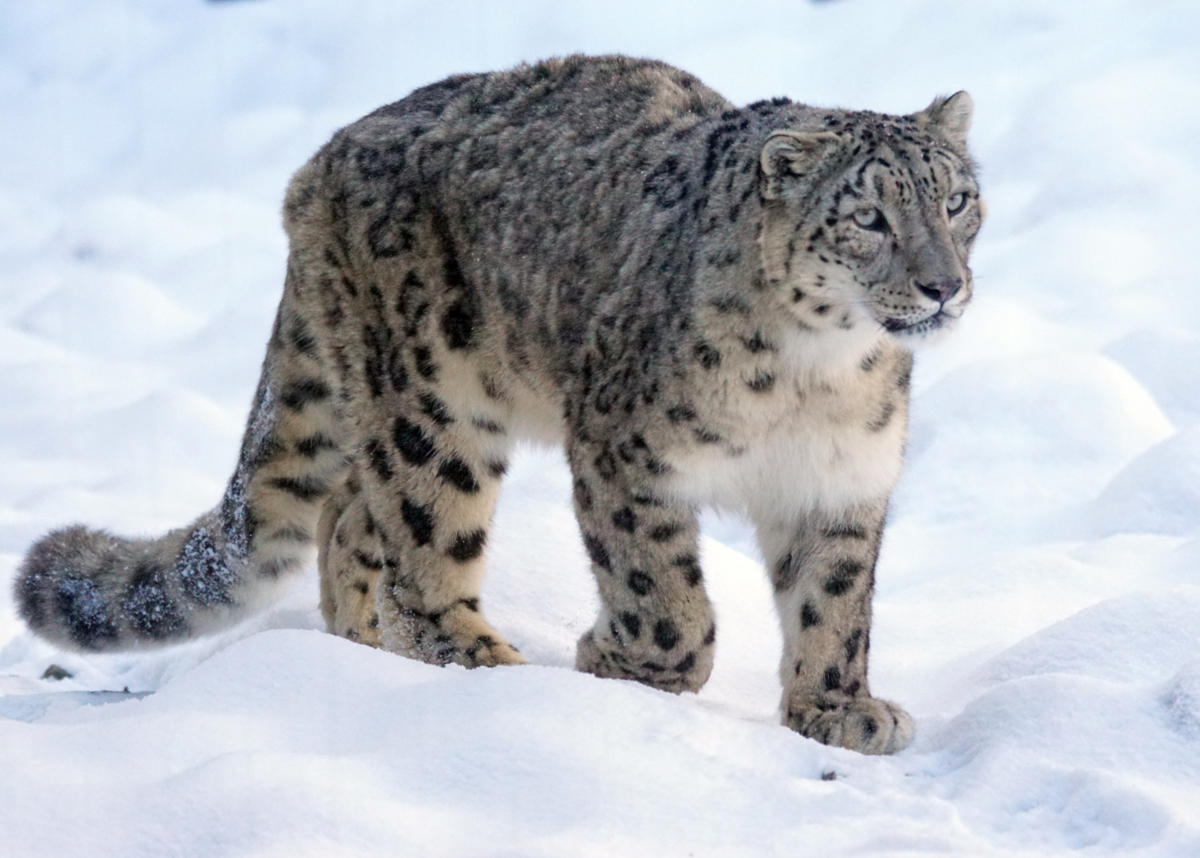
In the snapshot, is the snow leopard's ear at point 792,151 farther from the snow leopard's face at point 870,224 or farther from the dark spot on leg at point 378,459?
the dark spot on leg at point 378,459

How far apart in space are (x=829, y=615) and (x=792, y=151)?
4.33 ft

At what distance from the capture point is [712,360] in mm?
4414

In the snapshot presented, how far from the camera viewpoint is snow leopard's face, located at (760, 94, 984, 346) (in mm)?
4109

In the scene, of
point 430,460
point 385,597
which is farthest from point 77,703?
point 430,460

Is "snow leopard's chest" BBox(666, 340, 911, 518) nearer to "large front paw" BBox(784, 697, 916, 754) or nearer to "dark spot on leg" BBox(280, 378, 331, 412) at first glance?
"large front paw" BBox(784, 697, 916, 754)

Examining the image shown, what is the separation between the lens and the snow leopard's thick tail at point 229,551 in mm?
5785

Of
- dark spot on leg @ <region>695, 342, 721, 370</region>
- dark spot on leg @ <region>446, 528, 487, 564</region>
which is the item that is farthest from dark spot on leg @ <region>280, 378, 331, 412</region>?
dark spot on leg @ <region>695, 342, 721, 370</region>

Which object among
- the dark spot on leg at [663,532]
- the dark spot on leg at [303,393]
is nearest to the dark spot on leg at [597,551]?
the dark spot on leg at [663,532]

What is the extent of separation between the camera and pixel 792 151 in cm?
431

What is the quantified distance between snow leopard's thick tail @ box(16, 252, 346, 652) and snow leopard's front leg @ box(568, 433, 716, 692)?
1.41 metres

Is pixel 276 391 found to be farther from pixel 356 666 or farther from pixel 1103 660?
pixel 1103 660

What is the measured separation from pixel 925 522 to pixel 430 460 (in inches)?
134

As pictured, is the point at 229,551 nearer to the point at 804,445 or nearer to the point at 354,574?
the point at 354,574

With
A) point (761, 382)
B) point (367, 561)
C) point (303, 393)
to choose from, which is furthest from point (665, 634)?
point (303, 393)
